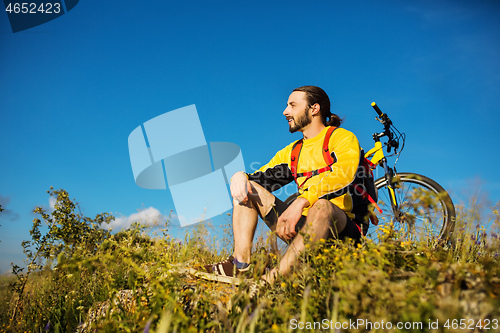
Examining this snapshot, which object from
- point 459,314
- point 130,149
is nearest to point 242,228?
point 459,314

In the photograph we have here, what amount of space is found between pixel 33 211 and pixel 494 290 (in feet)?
21.6

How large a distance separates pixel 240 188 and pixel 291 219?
2.49ft

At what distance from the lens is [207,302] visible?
7.21 feet

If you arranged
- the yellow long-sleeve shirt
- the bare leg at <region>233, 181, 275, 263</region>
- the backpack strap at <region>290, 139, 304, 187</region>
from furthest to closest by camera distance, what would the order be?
the backpack strap at <region>290, 139, 304, 187</region>, the bare leg at <region>233, 181, 275, 263</region>, the yellow long-sleeve shirt

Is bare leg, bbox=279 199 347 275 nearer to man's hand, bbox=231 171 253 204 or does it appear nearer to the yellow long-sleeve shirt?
the yellow long-sleeve shirt

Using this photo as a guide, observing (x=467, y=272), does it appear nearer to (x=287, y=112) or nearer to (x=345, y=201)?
(x=345, y=201)

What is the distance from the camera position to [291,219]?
2957 mm

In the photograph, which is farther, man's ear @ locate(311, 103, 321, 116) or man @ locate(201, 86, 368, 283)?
man's ear @ locate(311, 103, 321, 116)

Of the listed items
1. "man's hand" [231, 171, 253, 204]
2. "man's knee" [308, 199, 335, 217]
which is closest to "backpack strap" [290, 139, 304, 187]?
"man's hand" [231, 171, 253, 204]

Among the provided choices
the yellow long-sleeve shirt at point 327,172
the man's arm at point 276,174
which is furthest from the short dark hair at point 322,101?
the man's arm at point 276,174

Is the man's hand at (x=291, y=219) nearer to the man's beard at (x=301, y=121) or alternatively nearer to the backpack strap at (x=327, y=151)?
the backpack strap at (x=327, y=151)

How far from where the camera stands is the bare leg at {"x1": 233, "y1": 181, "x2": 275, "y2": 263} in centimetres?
340

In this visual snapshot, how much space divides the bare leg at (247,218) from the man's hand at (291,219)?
0.53m

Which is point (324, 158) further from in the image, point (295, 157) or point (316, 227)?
point (316, 227)
